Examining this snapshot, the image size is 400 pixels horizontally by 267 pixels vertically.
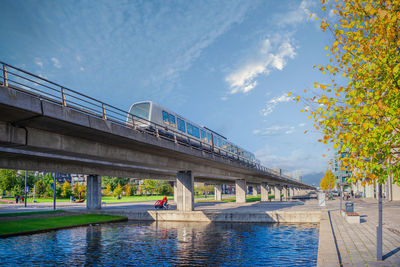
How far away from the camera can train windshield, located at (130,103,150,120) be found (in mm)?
31078

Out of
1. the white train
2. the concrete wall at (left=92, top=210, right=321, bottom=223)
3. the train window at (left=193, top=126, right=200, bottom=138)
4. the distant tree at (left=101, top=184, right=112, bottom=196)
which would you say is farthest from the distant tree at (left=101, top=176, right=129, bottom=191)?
the concrete wall at (left=92, top=210, right=321, bottom=223)

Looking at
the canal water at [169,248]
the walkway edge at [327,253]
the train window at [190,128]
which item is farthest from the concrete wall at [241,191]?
the walkway edge at [327,253]

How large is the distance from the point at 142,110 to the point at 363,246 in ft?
75.6

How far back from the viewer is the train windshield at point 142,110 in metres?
31.1

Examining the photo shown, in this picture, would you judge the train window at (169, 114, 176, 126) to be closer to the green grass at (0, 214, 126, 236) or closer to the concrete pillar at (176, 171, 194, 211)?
the concrete pillar at (176, 171, 194, 211)

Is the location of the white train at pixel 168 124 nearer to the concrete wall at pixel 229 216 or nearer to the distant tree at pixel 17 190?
the concrete wall at pixel 229 216

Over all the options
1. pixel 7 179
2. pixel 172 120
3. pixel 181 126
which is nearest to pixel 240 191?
pixel 181 126

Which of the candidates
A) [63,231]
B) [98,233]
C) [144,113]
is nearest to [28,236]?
[63,231]

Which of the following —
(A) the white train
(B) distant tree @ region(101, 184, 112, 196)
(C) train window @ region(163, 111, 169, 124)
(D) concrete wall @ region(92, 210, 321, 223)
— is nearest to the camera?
(D) concrete wall @ region(92, 210, 321, 223)

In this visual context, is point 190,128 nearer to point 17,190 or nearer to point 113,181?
point 17,190

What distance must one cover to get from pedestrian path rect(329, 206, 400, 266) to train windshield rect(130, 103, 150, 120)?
62.4ft

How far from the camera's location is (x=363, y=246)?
13.1 meters

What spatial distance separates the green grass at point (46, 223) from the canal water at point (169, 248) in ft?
6.40

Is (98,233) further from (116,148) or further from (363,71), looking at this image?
(363,71)
